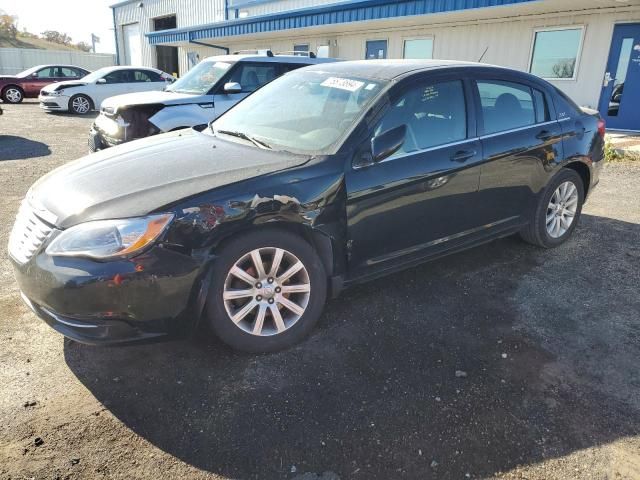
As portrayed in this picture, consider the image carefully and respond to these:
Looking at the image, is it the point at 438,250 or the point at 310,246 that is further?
the point at 438,250

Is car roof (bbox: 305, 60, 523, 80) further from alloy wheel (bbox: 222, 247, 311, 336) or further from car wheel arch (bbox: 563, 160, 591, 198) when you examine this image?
alloy wheel (bbox: 222, 247, 311, 336)

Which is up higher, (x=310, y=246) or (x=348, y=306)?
(x=310, y=246)

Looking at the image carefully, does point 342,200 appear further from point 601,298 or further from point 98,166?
point 601,298

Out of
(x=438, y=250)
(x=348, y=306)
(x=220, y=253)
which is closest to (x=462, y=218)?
(x=438, y=250)

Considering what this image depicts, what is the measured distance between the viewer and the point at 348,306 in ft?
11.8

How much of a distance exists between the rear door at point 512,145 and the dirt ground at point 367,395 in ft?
2.25

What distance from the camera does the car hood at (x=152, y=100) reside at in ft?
22.3

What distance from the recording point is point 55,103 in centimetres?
1572

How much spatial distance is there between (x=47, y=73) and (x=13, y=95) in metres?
1.54

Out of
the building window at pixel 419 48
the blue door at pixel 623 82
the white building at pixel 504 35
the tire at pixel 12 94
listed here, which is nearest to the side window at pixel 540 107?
the white building at pixel 504 35

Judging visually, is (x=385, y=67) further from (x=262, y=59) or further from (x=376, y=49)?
(x=376, y=49)

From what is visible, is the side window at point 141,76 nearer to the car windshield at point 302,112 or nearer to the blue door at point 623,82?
the blue door at point 623,82

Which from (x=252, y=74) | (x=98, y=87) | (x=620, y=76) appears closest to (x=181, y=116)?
(x=252, y=74)

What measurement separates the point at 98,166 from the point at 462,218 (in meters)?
2.60
